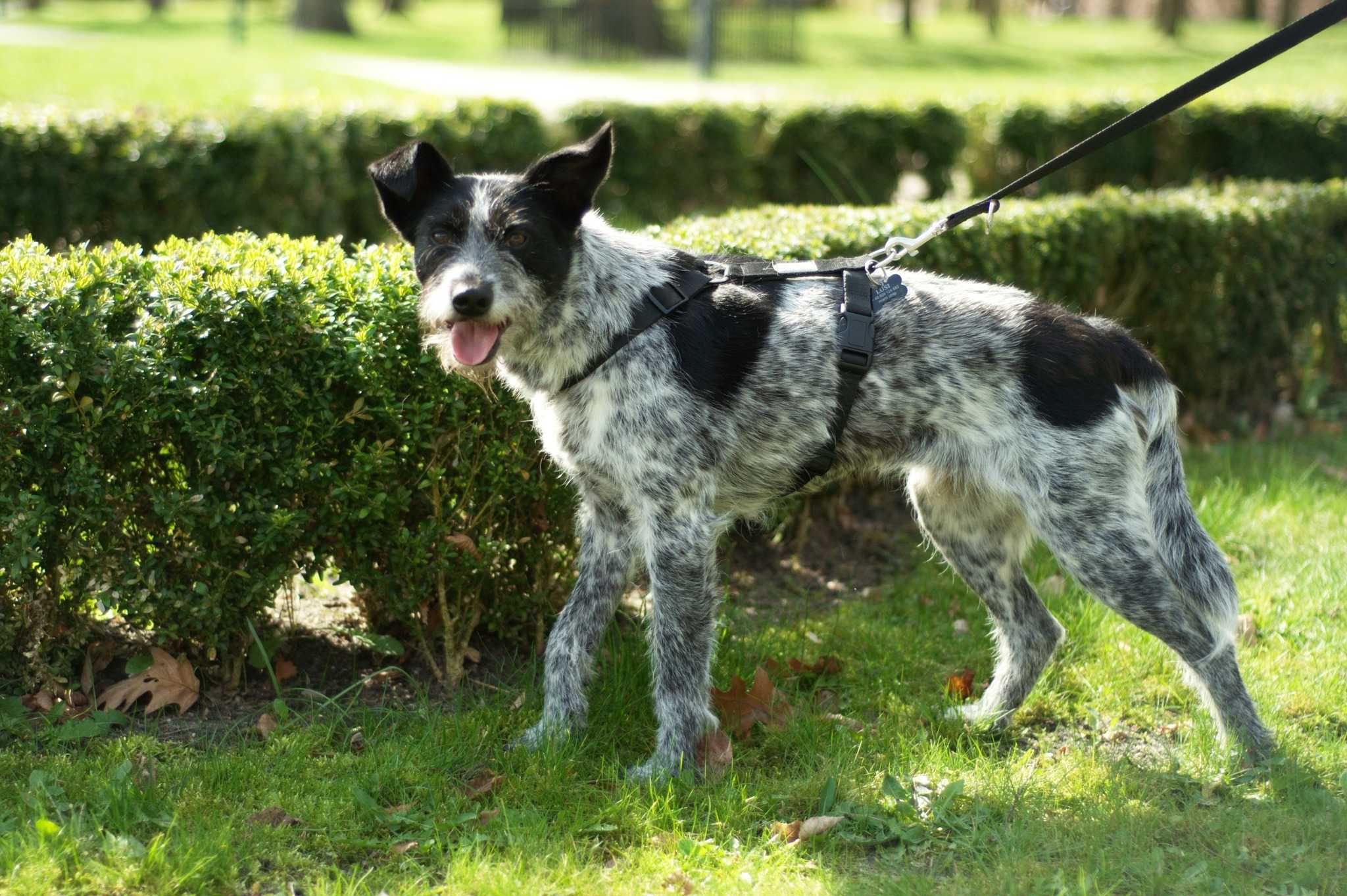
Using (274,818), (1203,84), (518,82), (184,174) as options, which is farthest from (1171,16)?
(274,818)

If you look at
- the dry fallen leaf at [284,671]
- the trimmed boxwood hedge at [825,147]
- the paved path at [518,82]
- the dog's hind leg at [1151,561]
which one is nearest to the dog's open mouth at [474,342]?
the dry fallen leaf at [284,671]

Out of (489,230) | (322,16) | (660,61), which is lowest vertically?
(489,230)

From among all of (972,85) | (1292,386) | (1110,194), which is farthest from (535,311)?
(972,85)

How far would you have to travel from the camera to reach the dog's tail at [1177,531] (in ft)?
13.3

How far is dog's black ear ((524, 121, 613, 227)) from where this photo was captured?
380 centimetres

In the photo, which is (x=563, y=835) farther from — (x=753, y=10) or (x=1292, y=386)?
(x=753, y=10)

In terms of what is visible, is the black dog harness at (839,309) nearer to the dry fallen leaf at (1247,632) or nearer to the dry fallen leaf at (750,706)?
the dry fallen leaf at (750,706)

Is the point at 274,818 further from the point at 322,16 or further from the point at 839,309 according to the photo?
the point at 322,16

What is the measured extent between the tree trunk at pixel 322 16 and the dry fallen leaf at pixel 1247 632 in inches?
1410

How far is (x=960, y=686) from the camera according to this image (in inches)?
187

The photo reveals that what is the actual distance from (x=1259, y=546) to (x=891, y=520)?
1.72 metres

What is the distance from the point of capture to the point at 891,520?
6.50m

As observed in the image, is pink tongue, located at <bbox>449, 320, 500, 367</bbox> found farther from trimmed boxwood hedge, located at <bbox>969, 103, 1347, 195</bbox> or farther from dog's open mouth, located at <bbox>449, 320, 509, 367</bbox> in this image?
trimmed boxwood hedge, located at <bbox>969, 103, 1347, 195</bbox>

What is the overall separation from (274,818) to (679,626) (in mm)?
1332
